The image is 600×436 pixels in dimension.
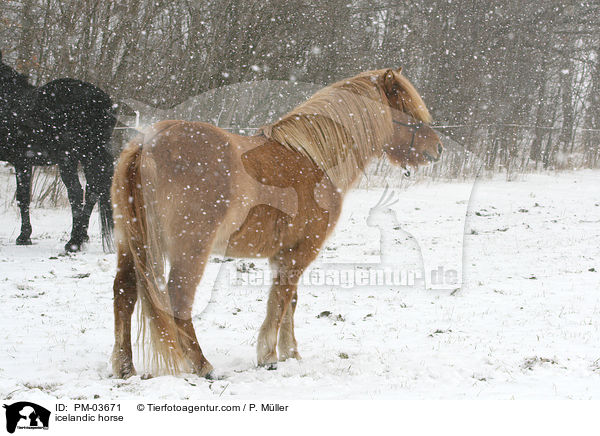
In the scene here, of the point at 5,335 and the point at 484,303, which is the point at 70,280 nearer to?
the point at 5,335

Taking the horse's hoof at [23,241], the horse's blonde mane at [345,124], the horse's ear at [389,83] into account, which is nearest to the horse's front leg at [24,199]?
the horse's hoof at [23,241]

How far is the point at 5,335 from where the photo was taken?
12.0 ft

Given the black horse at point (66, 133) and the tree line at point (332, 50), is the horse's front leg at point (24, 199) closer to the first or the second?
Result: the black horse at point (66, 133)

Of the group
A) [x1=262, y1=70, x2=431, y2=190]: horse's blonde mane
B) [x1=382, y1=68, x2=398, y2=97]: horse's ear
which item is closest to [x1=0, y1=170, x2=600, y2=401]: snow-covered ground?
[x1=262, y1=70, x2=431, y2=190]: horse's blonde mane

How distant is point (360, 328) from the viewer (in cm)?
427

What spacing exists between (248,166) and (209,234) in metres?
0.51

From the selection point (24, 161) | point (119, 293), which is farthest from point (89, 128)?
point (119, 293)

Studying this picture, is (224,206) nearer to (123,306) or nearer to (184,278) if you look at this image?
(184,278)

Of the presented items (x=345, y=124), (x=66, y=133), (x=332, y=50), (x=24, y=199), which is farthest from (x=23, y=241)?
(x=332, y=50)

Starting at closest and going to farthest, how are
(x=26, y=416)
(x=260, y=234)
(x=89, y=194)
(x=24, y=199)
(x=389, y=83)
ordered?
1. (x=26, y=416)
2. (x=260, y=234)
3. (x=389, y=83)
4. (x=89, y=194)
5. (x=24, y=199)

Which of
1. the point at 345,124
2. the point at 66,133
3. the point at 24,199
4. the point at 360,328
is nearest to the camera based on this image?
the point at 345,124

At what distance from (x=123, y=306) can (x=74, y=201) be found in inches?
180

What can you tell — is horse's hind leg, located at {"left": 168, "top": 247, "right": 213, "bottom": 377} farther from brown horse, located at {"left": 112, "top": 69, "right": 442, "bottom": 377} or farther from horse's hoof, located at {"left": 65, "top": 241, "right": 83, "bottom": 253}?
horse's hoof, located at {"left": 65, "top": 241, "right": 83, "bottom": 253}

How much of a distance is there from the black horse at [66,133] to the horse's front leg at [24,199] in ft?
0.05
